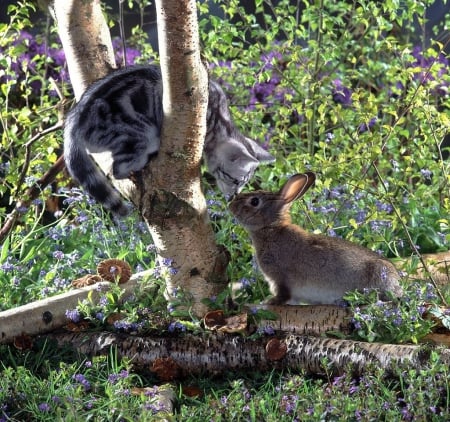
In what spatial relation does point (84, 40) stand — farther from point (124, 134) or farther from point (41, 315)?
point (41, 315)

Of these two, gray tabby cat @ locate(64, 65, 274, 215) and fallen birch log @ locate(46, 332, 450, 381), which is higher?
gray tabby cat @ locate(64, 65, 274, 215)

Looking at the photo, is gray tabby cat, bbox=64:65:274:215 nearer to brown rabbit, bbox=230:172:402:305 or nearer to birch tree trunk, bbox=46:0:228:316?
birch tree trunk, bbox=46:0:228:316

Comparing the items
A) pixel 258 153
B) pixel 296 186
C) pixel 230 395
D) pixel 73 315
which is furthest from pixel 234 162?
pixel 230 395

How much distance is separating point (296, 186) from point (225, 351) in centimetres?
95

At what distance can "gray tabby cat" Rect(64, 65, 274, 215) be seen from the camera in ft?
14.6

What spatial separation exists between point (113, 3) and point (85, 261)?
3.91 meters

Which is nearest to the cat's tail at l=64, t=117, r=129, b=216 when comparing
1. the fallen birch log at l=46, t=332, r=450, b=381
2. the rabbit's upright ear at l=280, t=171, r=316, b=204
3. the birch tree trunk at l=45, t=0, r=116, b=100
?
the birch tree trunk at l=45, t=0, r=116, b=100

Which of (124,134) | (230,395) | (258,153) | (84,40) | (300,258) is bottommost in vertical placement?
(230,395)

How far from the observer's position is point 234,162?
4.81m

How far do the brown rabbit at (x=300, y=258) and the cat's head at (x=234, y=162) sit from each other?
0.22 metres

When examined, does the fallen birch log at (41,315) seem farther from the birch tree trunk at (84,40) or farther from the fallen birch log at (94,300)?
the birch tree trunk at (84,40)

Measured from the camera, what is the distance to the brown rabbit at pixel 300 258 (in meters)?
4.39

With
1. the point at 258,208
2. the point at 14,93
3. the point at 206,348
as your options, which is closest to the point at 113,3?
the point at 14,93

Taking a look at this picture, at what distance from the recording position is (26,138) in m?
6.25
